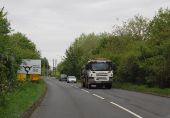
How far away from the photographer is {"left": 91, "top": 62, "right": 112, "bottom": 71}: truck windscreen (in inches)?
2076

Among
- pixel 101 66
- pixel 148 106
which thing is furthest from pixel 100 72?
pixel 148 106

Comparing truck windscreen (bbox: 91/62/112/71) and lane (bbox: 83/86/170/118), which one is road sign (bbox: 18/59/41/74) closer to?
truck windscreen (bbox: 91/62/112/71)

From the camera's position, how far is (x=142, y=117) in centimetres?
1752

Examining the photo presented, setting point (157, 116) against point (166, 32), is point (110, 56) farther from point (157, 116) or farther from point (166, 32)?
point (157, 116)

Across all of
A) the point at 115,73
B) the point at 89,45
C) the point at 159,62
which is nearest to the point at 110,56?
the point at 115,73

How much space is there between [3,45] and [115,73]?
132ft

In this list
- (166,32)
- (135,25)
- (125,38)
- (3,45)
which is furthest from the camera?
(135,25)

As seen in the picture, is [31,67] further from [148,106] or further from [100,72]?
[148,106]

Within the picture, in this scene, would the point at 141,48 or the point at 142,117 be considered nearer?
the point at 142,117

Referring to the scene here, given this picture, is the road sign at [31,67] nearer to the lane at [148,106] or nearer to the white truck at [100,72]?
the white truck at [100,72]

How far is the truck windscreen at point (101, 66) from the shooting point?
2076 inches

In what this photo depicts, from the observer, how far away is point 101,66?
5288 centimetres

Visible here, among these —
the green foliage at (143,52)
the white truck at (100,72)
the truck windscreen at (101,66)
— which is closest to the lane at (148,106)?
the green foliage at (143,52)

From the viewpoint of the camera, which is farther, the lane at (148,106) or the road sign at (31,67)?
the road sign at (31,67)
